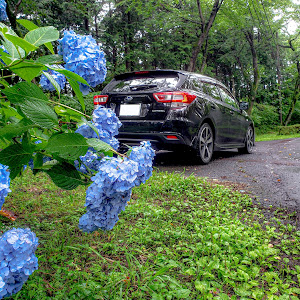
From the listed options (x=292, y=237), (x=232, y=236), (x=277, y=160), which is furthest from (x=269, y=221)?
(x=277, y=160)

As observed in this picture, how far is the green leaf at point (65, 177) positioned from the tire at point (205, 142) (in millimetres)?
3833

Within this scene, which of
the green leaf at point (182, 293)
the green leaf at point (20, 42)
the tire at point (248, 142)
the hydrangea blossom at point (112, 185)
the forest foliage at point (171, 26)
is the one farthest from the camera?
the forest foliage at point (171, 26)

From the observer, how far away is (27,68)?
0.99 metres

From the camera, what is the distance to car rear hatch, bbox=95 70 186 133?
457 cm

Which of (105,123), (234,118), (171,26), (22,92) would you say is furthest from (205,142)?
(171,26)

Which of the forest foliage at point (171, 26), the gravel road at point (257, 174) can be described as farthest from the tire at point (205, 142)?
the forest foliage at point (171, 26)

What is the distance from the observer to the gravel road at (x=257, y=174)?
11.2ft

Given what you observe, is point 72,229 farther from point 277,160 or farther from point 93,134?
point 277,160

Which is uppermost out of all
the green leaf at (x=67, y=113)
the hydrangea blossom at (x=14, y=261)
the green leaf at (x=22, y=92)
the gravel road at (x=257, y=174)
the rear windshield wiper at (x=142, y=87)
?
the rear windshield wiper at (x=142, y=87)

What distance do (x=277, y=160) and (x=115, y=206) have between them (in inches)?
215

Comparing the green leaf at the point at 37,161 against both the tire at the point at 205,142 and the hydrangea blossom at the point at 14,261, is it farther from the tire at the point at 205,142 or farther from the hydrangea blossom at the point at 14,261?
the tire at the point at 205,142

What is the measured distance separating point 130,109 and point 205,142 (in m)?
1.40

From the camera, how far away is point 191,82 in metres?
4.95

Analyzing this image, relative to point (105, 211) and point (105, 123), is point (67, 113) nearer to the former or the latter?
point (105, 123)
